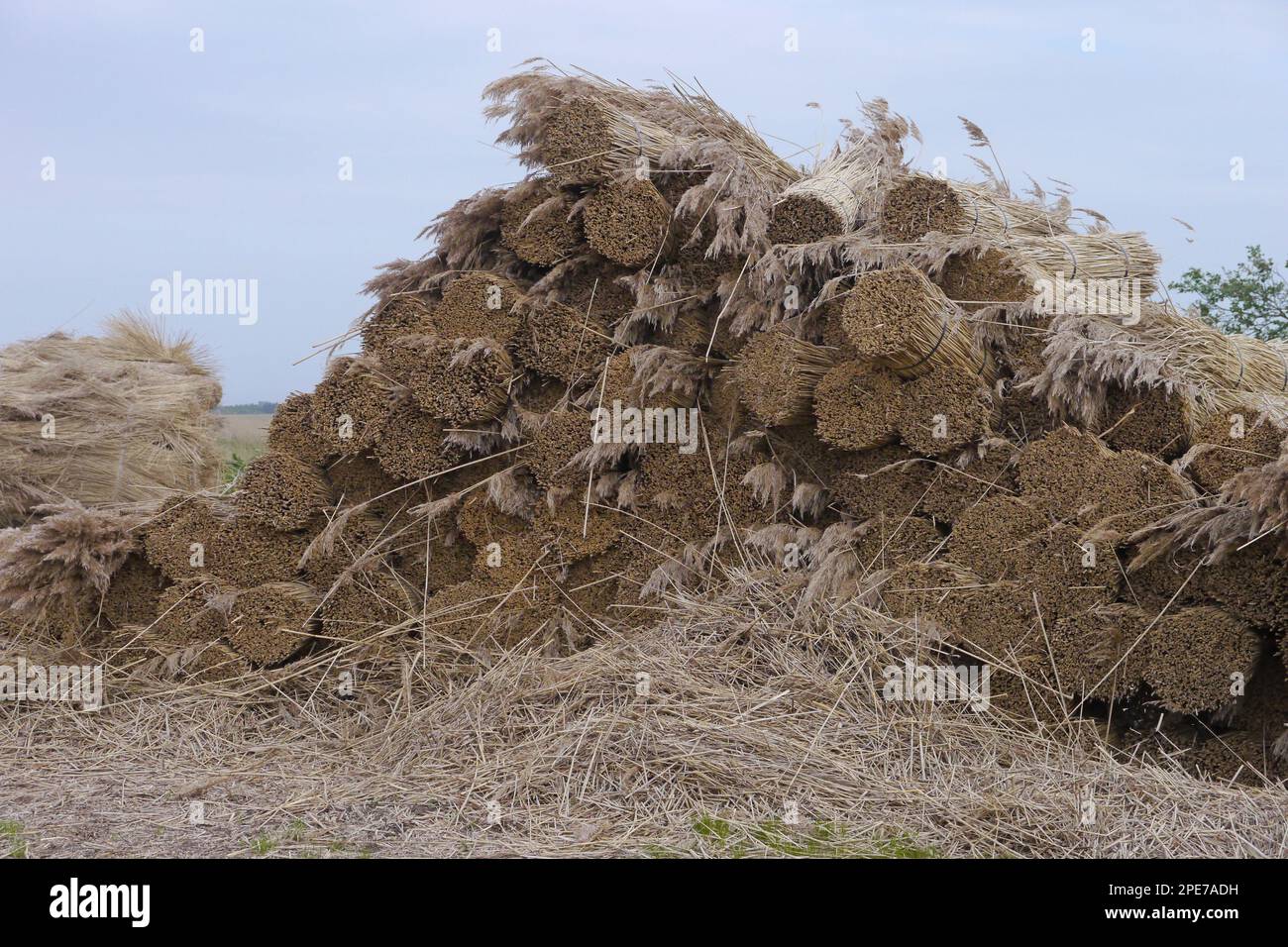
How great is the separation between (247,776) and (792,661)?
249 centimetres

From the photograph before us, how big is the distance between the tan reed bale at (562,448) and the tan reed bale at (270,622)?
1.40 metres

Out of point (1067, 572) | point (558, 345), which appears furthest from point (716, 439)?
point (1067, 572)

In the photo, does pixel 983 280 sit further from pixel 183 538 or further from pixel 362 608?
pixel 183 538

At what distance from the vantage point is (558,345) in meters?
6.26

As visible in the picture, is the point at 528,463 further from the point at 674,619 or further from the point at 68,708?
the point at 68,708

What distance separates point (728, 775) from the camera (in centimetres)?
475

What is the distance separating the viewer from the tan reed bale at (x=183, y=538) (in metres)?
6.41

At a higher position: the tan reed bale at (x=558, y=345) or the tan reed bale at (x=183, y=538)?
the tan reed bale at (x=558, y=345)

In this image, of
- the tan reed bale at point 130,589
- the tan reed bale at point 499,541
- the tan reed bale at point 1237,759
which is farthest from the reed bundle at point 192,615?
the tan reed bale at point 1237,759

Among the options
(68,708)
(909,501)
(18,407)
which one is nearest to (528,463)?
(909,501)

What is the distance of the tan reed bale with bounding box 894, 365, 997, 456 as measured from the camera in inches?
220

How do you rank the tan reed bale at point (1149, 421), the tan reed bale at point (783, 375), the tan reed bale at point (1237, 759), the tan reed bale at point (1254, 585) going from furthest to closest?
the tan reed bale at point (783, 375) < the tan reed bale at point (1149, 421) < the tan reed bale at point (1237, 759) < the tan reed bale at point (1254, 585)

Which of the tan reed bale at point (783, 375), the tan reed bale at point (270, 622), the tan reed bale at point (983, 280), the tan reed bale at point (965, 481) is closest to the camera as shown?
the tan reed bale at point (965, 481)

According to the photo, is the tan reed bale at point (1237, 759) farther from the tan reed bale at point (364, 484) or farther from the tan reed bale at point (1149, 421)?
the tan reed bale at point (364, 484)
